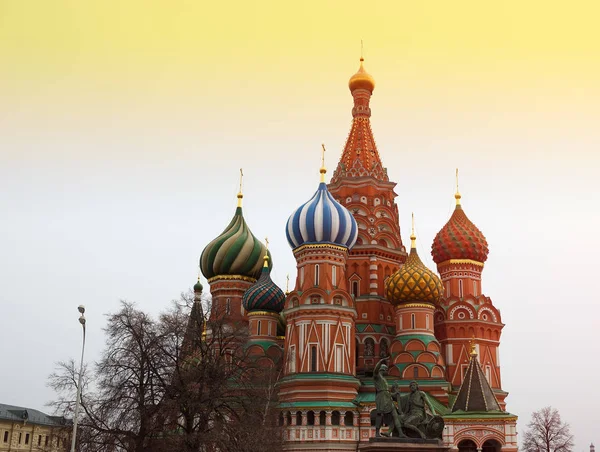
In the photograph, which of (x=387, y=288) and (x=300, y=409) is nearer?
(x=300, y=409)

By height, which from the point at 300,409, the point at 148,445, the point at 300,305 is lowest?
the point at 148,445

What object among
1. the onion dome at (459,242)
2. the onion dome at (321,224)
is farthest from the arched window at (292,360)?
the onion dome at (459,242)

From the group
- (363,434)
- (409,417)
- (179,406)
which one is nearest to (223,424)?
(179,406)

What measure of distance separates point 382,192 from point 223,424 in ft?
83.6

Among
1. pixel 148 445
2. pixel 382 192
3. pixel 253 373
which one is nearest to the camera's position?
pixel 148 445

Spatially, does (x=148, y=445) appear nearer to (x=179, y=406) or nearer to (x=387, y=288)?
(x=179, y=406)

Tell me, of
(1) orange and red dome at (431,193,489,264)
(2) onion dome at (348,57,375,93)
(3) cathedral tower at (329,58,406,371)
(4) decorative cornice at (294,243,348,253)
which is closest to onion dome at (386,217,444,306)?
(3) cathedral tower at (329,58,406,371)

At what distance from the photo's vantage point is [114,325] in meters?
27.8

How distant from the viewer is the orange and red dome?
158ft

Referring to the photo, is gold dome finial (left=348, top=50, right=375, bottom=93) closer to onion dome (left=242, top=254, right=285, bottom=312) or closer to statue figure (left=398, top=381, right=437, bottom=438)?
onion dome (left=242, top=254, right=285, bottom=312)

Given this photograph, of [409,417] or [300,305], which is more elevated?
[300,305]

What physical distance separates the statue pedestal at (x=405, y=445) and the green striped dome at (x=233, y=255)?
98.6 ft

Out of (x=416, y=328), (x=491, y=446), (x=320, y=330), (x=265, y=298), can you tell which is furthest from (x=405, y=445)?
(x=265, y=298)

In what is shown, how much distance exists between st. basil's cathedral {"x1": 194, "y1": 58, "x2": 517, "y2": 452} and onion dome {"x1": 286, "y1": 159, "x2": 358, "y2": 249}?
67 millimetres
